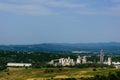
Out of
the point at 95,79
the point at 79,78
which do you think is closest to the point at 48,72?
the point at 79,78

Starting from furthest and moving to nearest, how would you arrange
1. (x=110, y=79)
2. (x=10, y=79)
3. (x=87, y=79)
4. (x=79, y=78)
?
1. (x=10, y=79)
2. (x=79, y=78)
3. (x=87, y=79)
4. (x=110, y=79)

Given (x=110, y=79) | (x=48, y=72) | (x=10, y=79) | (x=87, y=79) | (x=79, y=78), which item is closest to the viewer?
(x=110, y=79)

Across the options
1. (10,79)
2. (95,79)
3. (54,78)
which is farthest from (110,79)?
(10,79)

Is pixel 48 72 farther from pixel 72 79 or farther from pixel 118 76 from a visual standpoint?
pixel 118 76

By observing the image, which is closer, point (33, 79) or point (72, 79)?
point (72, 79)

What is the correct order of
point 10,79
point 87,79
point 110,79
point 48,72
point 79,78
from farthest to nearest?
point 48,72
point 10,79
point 79,78
point 87,79
point 110,79

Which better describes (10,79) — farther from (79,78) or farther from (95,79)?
(95,79)

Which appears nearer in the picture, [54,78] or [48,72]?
[54,78]

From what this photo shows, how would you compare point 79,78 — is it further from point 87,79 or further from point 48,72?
point 48,72
